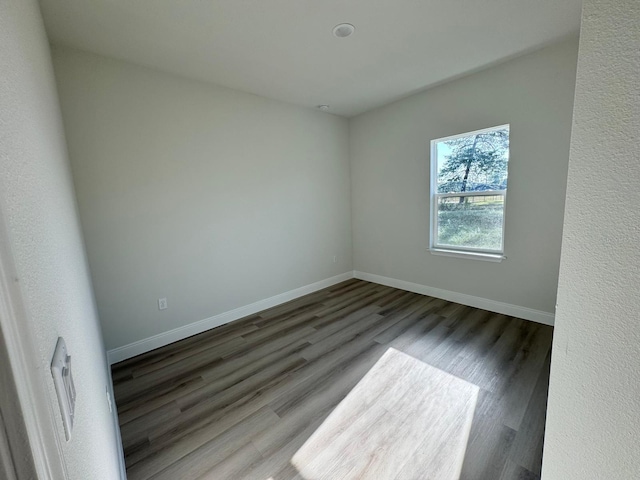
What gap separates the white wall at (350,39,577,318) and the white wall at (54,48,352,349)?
100 cm

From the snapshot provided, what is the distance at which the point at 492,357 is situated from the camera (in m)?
2.24

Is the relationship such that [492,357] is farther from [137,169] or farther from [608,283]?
[137,169]

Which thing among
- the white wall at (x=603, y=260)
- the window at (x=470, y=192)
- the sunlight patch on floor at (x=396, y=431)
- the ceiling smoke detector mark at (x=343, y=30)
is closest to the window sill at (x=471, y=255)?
the window at (x=470, y=192)

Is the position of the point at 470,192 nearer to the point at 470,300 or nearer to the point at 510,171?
the point at 510,171

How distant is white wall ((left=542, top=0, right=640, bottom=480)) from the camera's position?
0.49 metres

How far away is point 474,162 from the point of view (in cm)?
312

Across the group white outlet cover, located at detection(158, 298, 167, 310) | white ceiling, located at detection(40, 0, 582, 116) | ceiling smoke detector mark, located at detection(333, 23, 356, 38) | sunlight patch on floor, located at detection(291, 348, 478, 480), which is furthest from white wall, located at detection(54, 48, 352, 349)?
sunlight patch on floor, located at detection(291, 348, 478, 480)

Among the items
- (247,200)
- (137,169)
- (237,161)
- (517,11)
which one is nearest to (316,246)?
(247,200)

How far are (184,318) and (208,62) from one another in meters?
2.51

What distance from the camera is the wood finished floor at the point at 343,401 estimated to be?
4.65ft

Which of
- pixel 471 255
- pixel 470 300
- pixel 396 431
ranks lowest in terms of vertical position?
pixel 396 431

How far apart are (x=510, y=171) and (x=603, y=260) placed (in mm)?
2789

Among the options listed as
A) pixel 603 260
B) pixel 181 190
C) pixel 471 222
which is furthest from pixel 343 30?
pixel 471 222

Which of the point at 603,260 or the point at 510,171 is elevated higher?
the point at 510,171
